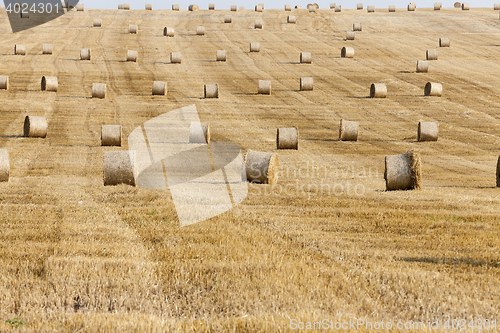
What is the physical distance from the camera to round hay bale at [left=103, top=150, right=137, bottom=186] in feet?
50.0

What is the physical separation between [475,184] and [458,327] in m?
12.7

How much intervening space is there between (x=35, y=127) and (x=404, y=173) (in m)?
15.8

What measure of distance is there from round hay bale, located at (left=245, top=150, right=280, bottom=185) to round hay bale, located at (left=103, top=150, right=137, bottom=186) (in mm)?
3097

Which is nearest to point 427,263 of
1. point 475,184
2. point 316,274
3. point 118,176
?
point 316,274

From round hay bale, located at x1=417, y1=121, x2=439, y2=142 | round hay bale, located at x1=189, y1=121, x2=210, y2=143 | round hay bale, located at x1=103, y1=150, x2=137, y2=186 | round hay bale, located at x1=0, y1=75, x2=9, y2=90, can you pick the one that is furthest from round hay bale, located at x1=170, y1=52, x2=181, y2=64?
round hay bale, located at x1=103, y1=150, x2=137, y2=186

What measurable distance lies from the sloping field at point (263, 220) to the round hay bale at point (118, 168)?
0.53m

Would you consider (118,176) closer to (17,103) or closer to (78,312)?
(78,312)

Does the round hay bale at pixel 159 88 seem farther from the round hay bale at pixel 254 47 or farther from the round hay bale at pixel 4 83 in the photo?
the round hay bale at pixel 254 47

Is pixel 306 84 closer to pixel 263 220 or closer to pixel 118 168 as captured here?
pixel 118 168

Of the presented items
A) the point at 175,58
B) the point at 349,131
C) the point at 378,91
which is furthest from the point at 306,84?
the point at 175,58

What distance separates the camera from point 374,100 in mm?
34719

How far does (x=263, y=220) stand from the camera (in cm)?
1088

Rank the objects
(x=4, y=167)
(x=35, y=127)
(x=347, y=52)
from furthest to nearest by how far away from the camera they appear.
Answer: (x=347, y=52)
(x=35, y=127)
(x=4, y=167)

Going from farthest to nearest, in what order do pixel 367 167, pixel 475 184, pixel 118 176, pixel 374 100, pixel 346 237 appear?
pixel 374 100
pixel 367 167
pixel 475 184
pixel 118 176
pixel 346 237
